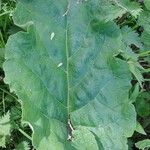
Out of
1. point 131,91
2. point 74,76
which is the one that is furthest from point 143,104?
point 74,76

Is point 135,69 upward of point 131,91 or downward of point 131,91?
upward

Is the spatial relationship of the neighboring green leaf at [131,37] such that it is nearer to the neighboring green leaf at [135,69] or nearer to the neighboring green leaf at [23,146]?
the neighboring green leaf at [135,69]

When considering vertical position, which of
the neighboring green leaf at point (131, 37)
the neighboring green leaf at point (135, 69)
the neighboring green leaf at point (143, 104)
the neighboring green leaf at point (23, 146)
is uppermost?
the neighboring green leaf at point (131, 37)

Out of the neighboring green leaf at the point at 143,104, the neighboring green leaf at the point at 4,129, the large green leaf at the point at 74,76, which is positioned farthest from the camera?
the neighboring green leaf at the point at 143,104

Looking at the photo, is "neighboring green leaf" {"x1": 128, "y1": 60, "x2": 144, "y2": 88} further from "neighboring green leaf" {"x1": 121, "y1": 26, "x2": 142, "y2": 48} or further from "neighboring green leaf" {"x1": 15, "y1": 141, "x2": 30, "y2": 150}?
"neighboring green leaf" {"x1": 15, "y1": 141, "x2": 30, "y2": 150}

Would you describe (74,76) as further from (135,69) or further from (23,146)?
(23,146)

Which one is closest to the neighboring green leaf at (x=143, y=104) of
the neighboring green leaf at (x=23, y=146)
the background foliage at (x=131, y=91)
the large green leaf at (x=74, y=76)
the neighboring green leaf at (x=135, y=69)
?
the background foliage at (x=131, y=91)

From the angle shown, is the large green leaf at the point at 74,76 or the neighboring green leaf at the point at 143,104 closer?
the large green leaf at the point at 74,76
